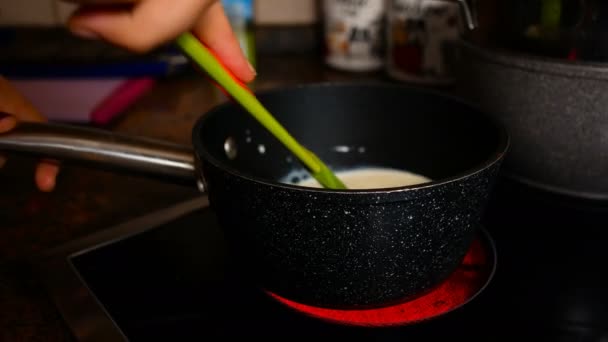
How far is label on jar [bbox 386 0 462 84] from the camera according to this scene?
77cm

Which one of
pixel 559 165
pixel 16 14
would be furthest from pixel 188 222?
pixel 16 14

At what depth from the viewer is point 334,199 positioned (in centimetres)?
31

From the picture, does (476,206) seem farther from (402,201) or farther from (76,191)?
(76,191)

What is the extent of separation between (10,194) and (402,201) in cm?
43

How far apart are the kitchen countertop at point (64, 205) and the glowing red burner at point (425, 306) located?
176 mm

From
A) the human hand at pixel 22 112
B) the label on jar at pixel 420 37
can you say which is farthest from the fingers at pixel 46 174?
the label on jar at pixel 420 37

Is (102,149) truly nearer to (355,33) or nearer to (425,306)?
(425,306)

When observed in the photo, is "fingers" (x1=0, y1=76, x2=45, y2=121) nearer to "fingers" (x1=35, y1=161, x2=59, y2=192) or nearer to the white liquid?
"fingers" (x1=35, y1=161, x2=59, y2=192)

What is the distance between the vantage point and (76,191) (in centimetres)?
59

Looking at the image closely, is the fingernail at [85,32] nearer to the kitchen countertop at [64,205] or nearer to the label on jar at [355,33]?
the kitchen countertop at [64,205]

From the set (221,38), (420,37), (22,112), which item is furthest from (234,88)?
(420,37)

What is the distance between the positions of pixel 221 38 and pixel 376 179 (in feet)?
0.79

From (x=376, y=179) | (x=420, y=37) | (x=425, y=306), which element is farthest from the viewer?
(x=420, y=37)

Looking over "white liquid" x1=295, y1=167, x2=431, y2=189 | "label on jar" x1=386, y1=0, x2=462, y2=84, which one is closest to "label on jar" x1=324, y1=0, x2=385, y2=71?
"label on jar" x1=386, y1=0, x2=462, y2=84
